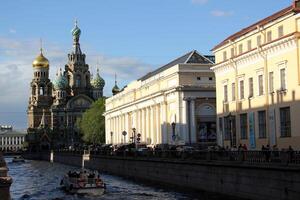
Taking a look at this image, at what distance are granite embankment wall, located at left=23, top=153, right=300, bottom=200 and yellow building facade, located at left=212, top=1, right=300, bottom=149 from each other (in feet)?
18.9

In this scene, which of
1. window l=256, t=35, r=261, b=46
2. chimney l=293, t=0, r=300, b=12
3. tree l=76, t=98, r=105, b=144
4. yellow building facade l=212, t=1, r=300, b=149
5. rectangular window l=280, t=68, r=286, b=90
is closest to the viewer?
yellow building facade l=212, t=1, r=300, b=149

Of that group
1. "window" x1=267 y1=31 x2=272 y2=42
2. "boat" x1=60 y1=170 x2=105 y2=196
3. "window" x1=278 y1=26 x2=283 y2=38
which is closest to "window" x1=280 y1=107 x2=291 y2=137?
"window" x1=278 y1=26 x2=283 y2=38

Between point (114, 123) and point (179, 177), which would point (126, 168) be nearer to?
point (179, 177)

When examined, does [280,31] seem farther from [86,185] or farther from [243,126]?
[86,185]

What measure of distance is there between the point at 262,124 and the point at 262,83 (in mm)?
3764

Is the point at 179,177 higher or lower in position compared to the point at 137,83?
lower

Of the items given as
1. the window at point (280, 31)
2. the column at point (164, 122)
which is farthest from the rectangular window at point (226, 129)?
the column at point (164, 122)

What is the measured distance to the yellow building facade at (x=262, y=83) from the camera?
51.7m

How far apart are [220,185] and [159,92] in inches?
1986

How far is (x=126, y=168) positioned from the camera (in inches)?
3073

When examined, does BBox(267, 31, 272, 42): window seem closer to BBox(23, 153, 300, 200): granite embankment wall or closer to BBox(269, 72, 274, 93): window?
BBox(269, 72, 274, 93): window

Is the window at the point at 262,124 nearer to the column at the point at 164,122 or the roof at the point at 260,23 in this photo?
the roof at the point at 260,23

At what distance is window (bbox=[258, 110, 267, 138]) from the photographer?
5662 cm

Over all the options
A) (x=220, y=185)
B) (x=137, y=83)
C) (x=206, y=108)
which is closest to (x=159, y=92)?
(x=206, y=108)
